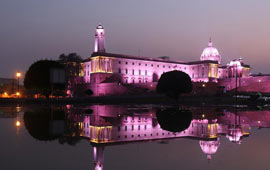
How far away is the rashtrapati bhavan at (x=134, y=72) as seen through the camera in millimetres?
74713

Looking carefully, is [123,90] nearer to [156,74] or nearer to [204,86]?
[204,86]

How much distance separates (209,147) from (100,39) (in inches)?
3306

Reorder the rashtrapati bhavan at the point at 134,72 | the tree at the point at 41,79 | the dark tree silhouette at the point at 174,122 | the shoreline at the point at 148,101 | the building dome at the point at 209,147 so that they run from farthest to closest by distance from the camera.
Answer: the rashtrapati bhavan at the point at 134,72
the tree at the point at 41,79
the shoreline at the point at 148,101
the dark tree silhouette at the point at 174,122
the building dome at the point at 209,147

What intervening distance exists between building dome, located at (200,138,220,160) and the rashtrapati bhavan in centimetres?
5685

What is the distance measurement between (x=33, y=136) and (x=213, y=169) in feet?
21.1

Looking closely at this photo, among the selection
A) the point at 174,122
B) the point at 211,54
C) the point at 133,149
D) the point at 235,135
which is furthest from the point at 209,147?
the point at 211,54

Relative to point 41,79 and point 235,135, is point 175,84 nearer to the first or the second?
point 41,79

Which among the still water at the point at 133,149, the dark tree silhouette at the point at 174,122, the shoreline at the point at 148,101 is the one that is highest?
the still water at the point at 133,149

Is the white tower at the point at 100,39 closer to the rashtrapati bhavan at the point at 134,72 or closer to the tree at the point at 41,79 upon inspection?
the rashtrapati bhavan at the point at 134,72

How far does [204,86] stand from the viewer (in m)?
71.4

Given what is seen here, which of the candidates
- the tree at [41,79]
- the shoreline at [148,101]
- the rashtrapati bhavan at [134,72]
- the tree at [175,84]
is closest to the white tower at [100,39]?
the rashtrapati bhavan at [134,72]

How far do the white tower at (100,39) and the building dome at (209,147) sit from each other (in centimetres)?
8210

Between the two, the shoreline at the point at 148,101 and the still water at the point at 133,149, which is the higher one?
the still water at the point at 133,149

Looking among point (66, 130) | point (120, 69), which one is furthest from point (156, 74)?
point (66, 130)
